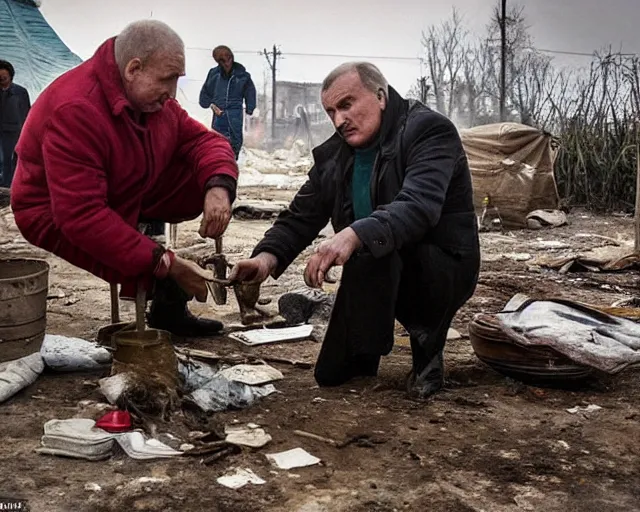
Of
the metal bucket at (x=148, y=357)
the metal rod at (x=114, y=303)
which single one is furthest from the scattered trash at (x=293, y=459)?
the metal rod at (x=114, y=303)

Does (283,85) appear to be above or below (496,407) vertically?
above

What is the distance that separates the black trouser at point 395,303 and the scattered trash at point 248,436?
581 millimetres

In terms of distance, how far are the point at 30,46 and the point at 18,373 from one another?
1251 cm

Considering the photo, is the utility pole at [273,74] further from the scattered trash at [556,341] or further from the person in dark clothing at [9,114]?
the scattered trash at [556,341]

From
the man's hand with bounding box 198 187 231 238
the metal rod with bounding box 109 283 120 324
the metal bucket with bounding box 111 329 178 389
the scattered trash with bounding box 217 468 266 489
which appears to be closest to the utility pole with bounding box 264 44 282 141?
the metal rod with bounding box 109 283 120 324

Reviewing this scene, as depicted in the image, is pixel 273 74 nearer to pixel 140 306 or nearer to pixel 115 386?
pixel 140 306

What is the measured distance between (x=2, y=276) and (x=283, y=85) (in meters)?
36.1

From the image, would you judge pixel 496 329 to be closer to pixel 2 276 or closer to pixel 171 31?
pixel 171 31

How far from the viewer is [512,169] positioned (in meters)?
9.14

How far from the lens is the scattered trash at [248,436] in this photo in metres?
2.43

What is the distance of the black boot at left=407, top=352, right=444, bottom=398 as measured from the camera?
294 cm

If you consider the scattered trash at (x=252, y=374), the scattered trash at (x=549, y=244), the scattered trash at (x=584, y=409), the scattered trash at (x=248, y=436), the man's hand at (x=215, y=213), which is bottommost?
the scattered trash at (x=584, y=409)

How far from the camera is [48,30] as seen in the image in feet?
47.8

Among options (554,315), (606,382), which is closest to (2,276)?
(554,315)
